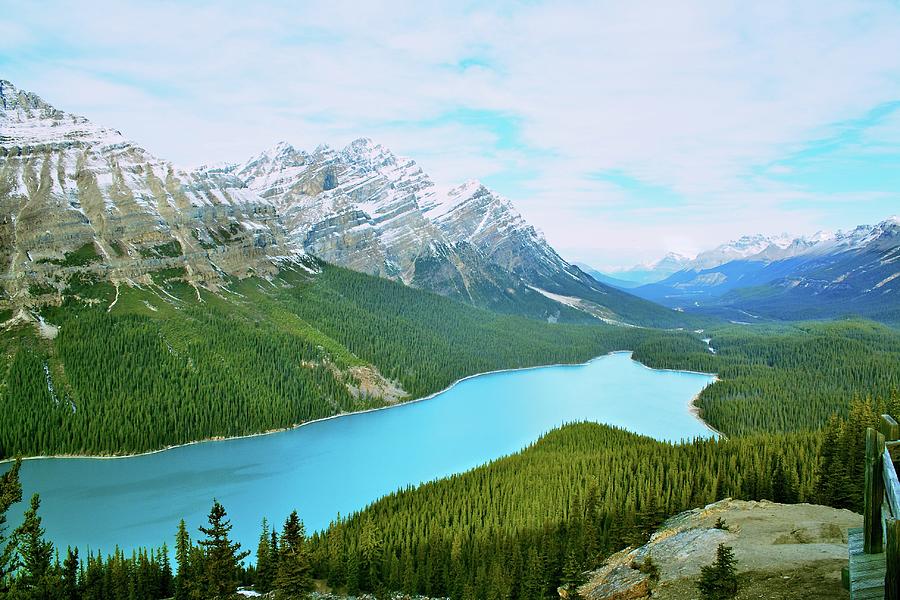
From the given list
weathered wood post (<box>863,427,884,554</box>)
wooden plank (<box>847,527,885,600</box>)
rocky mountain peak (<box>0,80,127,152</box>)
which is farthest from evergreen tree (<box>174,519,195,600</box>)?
rocky mountain peak (<box>0,80,127,152</box>)

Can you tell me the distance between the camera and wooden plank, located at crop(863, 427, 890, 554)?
6.47m

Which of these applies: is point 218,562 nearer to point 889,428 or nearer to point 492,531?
point 492,531

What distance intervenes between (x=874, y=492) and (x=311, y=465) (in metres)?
94.5

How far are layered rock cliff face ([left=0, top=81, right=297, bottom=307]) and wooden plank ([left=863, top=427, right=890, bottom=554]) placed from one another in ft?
463

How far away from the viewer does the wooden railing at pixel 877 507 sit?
6.22m

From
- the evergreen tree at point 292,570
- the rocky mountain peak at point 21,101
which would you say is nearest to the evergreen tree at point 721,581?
the evergreen tree at point 292,570

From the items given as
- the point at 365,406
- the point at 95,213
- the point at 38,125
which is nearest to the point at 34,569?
the point at 365,406

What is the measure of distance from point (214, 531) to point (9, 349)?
316ft

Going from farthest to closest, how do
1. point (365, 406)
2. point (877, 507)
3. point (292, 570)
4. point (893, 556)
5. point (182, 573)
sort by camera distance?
1. point (365, 406)
2. point (182, 573)
3. point (292, 570)
4. point (877, 507)
5. point (893, 556)

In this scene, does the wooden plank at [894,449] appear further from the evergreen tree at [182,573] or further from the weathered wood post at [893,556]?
the evergreen tree at [182,573]

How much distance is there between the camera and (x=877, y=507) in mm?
6570

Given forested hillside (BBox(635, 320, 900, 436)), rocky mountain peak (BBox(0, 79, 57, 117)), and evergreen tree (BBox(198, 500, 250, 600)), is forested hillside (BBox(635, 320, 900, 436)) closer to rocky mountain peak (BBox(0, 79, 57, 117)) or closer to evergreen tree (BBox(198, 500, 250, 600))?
evergreen tree (BBox(198, 500, 250, 600))

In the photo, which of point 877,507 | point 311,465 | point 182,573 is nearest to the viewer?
point 877,507

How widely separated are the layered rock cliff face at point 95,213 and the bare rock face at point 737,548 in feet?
406
